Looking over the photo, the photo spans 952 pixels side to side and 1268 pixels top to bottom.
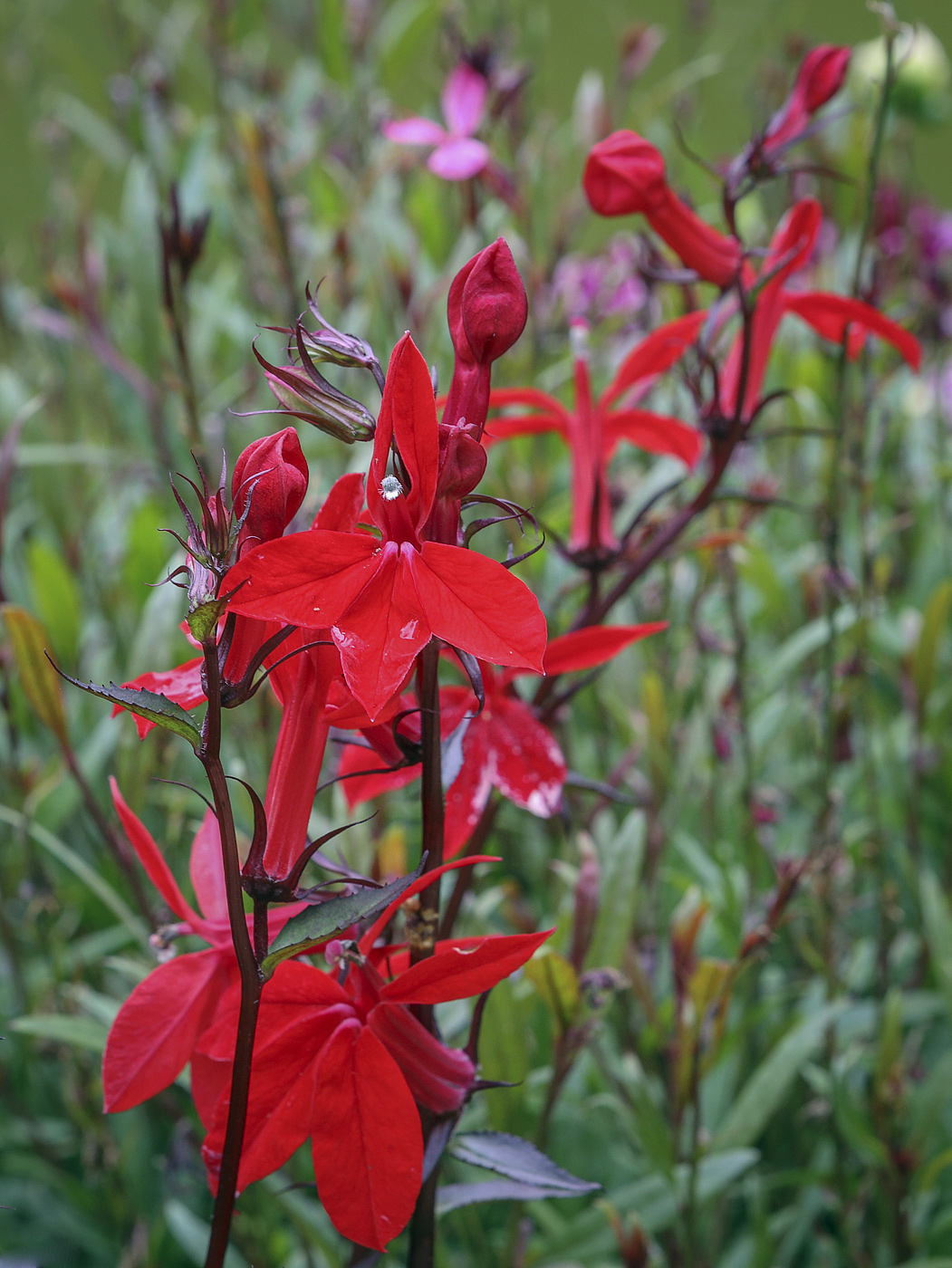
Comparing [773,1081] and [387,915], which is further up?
[387,915]

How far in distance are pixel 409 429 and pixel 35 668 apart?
36cm

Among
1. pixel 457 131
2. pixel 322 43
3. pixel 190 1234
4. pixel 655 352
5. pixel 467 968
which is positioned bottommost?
pixel 190 1234

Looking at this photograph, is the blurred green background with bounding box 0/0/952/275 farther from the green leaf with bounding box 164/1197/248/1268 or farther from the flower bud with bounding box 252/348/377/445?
the green leaf with bounding box 164/1197/248/1268

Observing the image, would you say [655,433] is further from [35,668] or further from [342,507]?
[35,668]

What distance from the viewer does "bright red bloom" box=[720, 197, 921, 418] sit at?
42 cm

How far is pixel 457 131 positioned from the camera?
74cm

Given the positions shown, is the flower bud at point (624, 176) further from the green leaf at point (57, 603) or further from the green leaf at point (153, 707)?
the green leaf at point (57, 603)

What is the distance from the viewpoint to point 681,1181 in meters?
0.60

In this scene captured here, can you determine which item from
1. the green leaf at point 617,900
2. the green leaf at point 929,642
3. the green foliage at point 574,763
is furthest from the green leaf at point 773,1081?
the green leaf at point 929,642

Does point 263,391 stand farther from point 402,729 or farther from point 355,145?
point 402,729

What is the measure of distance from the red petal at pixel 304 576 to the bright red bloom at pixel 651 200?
0.21m

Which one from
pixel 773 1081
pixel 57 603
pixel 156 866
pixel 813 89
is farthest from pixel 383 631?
pixel 57 603

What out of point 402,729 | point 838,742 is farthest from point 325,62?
point 402,729

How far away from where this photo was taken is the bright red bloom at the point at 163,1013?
0.30 m
